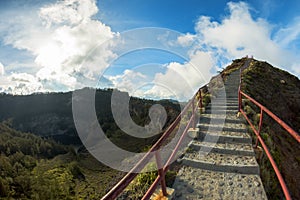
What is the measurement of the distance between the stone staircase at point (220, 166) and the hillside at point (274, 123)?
0.48 meters

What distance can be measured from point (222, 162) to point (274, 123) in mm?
→ 6997

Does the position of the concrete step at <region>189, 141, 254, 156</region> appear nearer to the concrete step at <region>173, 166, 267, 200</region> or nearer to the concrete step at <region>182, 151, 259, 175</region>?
the concrete step at <region>182, 151, 259, 175</region>

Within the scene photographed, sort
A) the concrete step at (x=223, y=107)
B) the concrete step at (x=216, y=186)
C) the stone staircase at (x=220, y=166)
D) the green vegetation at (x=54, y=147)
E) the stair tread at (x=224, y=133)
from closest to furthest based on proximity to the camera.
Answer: the concrete step at (x=216, y=186)
the stone staircase at (x=220, y=166)
the stair tread at (x=224, y=133)
the concrete step at (x=223, y=107)
the green vegetation at (x=54, y=147)

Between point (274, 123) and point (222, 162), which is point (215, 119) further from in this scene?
point (274, 123)

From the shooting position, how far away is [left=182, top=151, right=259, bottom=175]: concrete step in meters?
5.00

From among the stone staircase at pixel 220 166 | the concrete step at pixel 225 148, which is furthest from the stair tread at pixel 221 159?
the concrete step at pixel 225 148

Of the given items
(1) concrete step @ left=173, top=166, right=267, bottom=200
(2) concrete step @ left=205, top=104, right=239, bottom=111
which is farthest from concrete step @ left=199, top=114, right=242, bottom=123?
(1) concrete step @ left=173, top=166, right=267, bottom=200

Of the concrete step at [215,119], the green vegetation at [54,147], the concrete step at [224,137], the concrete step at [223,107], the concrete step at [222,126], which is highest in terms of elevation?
the concrete step at [223,107]

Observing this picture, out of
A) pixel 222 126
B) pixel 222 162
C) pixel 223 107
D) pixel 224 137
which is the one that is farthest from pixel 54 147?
pixel 222 162

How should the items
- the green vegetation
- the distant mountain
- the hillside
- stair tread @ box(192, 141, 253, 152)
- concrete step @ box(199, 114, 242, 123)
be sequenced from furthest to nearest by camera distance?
the distant mountain, the green vegetation, concrete step @ box(199, 114, 242, 123), stair tread @ box(192, 141, 253, 152), the hillside

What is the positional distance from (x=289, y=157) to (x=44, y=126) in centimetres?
12631

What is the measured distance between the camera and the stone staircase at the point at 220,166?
14.0ft

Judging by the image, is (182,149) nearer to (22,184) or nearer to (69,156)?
(22,184)

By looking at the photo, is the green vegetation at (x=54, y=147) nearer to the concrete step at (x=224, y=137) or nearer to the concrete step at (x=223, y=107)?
the concrete step at (x=224, y=137)
